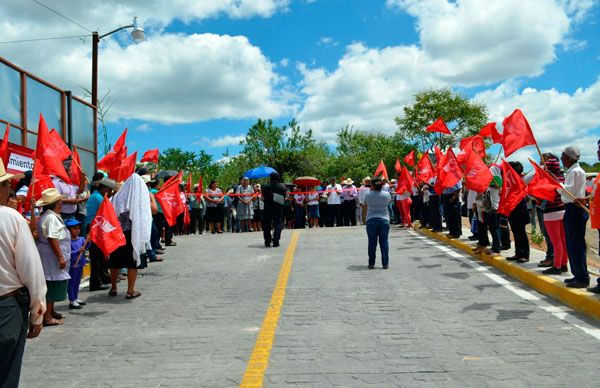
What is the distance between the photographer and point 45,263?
21.9 ft

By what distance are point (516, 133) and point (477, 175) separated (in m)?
1.59

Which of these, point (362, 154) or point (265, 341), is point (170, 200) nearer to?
point (265, 341)

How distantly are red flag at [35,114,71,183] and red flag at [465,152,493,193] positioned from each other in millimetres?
7031

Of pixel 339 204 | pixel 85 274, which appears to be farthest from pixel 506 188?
pixel 339 204

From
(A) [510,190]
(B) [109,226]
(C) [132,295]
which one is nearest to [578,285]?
(A) [510,190]

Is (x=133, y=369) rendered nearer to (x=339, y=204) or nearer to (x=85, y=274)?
(x=85, y=274)

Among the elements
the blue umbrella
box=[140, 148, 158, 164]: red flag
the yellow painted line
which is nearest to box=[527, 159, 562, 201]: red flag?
the yellow painted line

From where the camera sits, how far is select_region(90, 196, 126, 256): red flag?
24.6ft

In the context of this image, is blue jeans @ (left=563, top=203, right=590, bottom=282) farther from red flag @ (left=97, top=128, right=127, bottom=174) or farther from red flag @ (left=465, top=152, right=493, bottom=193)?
red flag @ (left=97, top=128, right=127, bottom=174)

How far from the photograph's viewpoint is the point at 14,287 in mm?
3512

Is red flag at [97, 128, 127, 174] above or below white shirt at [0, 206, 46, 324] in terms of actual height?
above

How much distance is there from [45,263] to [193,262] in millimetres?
5095

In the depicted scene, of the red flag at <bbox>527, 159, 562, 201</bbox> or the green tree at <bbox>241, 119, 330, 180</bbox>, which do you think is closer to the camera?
the red flag at <bbox>527, 159, 562, 201</bbox>

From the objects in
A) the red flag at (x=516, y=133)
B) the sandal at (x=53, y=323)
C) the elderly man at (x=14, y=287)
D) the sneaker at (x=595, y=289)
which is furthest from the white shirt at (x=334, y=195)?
the elderly man at (x=14, y=287)
